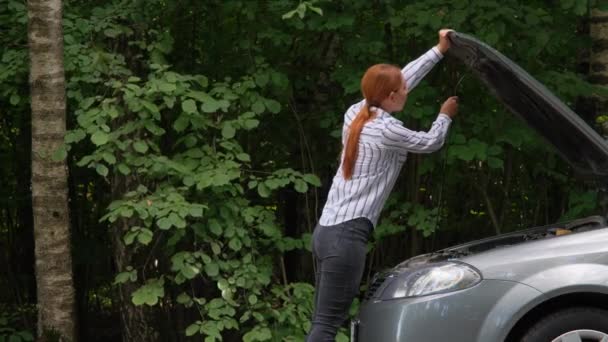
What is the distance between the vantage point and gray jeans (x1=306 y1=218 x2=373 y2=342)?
5.57 meters

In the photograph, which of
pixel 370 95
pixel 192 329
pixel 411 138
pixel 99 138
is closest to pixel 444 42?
pixel 370 95

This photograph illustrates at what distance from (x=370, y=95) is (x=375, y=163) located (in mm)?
359

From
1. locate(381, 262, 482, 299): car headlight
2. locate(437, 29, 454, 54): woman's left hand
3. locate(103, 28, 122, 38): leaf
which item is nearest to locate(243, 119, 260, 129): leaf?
locate(103, 28, 122, 38): leaf

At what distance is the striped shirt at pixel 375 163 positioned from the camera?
5.54 m

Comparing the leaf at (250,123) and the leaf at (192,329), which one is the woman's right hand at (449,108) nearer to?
the leaf at (250,123)

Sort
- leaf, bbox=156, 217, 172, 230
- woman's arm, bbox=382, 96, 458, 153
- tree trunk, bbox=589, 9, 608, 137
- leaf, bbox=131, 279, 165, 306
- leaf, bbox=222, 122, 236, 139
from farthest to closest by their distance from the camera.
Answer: tree trunk, bbox=589, 9, 608, 137 < leaf, bbox=222, 122, 236, 139 < leaf, bbox=131, 279, 165, 306 < leaf, bbox=156, 217, 172, 230 < woman's arm, bbox=382, 96, 458, 153

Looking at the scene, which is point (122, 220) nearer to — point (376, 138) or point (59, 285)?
point (59, 285)

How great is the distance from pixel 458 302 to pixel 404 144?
0.89 m

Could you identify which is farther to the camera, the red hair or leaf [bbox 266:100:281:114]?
leaf [bbox 266:100:281:114]

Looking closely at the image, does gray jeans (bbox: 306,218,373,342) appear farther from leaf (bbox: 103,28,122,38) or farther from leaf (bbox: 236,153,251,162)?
leaf (bbox: 103,28,122,38)

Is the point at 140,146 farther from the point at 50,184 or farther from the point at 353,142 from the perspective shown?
the point at 353,142

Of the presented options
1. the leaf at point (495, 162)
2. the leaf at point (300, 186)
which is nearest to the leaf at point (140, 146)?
the leaf at point (300, 186)

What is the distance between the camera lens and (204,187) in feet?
25.2

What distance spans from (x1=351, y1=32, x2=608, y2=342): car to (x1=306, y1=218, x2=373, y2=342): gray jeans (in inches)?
5.8
